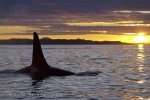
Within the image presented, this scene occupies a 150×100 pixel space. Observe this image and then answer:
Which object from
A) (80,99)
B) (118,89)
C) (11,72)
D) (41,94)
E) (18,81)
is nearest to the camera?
(80,99)

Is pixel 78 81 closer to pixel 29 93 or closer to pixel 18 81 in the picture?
pixel 18 81

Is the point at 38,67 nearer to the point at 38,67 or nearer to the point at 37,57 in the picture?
the point at 38,67

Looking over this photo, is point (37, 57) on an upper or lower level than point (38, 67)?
upper

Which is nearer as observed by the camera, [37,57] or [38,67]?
[37,57]

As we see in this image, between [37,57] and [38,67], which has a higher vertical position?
[37,57]

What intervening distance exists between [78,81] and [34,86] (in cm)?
338

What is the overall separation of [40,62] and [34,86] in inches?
221

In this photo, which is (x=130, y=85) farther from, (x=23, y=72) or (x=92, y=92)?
(x=23, y=72)

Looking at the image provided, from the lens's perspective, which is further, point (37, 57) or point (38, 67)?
point (38, 67)

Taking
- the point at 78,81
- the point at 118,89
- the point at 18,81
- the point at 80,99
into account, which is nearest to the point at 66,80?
the point at 78,81

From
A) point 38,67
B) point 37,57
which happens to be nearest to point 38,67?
point 38,67

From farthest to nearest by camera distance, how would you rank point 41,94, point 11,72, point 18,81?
1. point 11,72
2. point 18,81
3. point 41,94

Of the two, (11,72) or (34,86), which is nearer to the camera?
(34,86)

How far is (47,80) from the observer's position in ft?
100
